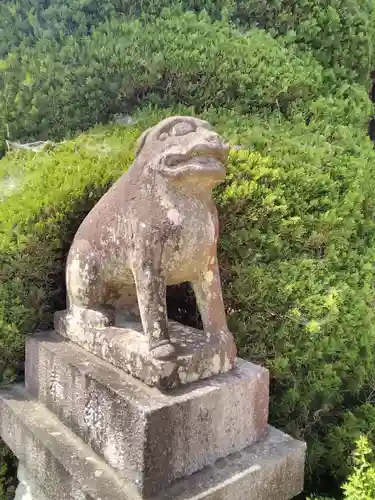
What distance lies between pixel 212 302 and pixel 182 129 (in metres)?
0.76

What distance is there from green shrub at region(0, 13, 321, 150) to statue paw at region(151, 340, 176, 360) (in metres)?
2.32

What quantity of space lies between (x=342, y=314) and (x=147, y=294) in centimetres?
144

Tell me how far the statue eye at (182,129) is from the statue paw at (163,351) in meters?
0.85

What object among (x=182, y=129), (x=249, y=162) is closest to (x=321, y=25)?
(x=249, y=162)

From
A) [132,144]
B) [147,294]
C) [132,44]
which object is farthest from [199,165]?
[132,44]

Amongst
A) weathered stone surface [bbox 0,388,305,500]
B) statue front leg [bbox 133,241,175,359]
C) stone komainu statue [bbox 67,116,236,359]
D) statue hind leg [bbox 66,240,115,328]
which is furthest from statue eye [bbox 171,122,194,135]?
weathered stone surface [bbox 0,388,305,500]

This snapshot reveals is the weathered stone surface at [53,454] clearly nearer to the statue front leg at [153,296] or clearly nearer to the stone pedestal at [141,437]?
the stone pedestal at [141,437]

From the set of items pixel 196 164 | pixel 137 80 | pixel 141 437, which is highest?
pixel 137 80

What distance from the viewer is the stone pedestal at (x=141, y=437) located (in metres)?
2.03

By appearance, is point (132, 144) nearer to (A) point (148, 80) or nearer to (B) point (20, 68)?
(A) point (148, 80)

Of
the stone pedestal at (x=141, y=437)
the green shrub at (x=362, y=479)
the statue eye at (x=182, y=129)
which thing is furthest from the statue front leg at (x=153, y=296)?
the green shrub at (x=362, y=479)

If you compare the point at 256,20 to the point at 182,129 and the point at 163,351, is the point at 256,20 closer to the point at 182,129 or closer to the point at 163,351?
the point at 182,129

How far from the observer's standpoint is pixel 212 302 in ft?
7.61

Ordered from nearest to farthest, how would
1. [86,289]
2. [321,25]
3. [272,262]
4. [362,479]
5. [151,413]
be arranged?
[151,413], [86,289], [362,479], [272,262], [321,25]
